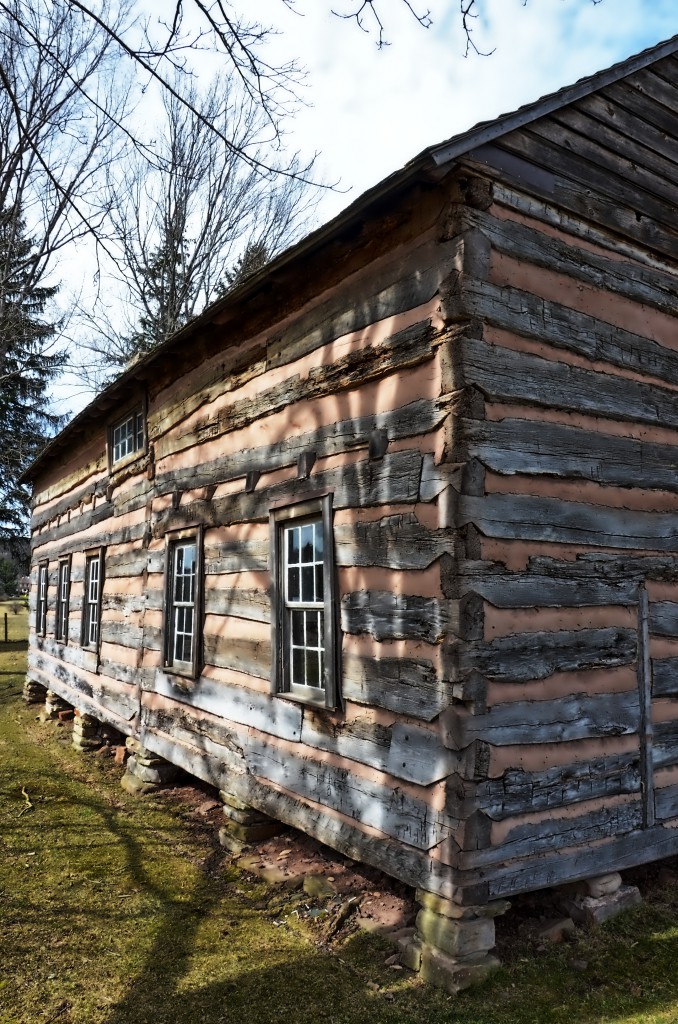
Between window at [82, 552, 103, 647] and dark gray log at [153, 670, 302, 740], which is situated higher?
window at [82, 552, 103, 647]

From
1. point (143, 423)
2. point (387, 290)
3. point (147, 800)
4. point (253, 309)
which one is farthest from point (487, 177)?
point (147, 800)

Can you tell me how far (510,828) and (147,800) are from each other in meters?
5.28

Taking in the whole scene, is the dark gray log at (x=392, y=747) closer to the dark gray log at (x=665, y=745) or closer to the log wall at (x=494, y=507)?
the log wall at (x=494, y=507)

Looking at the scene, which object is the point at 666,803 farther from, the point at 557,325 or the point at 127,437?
the point at 127,437

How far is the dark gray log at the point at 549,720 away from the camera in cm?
439

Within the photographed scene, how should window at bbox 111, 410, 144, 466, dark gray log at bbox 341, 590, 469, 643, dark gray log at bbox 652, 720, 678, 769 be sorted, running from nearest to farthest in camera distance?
1. dark gray log at bbox 341, 590, 469, 643
2. dark gray log at bbox 652, 720, 678, 769
3. window at bbox 111, 410, 144, 466

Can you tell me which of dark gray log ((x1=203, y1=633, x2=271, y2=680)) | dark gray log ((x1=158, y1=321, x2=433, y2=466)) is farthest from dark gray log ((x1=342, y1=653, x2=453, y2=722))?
dark gray log ((x1=158, y1=321, x2=433, y2=466))

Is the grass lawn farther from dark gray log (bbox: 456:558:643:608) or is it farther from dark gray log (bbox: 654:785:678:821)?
dark gray log (bbox: 456:558:643:608)

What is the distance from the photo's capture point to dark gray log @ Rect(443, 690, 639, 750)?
439 cm

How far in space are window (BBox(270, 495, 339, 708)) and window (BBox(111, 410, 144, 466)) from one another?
4.63 meters

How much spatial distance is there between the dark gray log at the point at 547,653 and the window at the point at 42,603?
43.6 feet

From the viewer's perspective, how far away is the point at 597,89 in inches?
229

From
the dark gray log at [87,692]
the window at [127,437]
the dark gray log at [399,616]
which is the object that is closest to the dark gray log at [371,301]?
the dark gray log at [399,616]

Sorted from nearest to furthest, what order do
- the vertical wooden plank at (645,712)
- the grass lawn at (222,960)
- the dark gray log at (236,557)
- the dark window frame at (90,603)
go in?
the grass lawn at (222,960) < the vertical wooden plank at (645,712) < the dark gray log at (236,557) < the dark window frame at (90,603)
